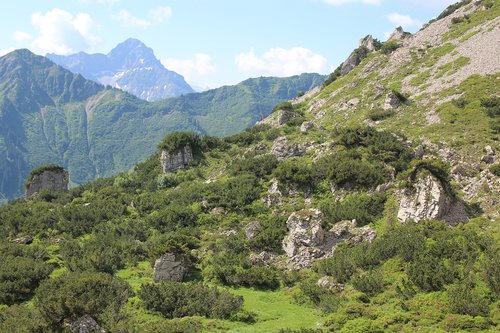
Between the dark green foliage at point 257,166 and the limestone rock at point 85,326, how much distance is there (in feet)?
103

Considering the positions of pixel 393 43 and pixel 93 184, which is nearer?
pixel 93 184

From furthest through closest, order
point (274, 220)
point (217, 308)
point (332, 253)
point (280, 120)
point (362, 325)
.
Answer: point (280, 120) → point (274, 220) → point (332, 253) → point (217, 308) → point (362, 325)

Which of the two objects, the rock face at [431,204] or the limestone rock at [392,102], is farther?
the limestone rock at [392,102]

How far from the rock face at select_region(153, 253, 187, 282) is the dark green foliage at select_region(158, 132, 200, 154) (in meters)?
32.9

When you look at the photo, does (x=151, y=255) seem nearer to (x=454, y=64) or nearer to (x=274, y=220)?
(x=274, y=220)

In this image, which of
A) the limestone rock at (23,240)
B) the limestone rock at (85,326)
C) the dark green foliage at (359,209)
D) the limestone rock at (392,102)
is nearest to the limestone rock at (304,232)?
the dark green foliage at (359,209)

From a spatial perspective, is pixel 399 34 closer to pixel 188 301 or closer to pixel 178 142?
pixel 178 142

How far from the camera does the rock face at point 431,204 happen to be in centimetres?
3259

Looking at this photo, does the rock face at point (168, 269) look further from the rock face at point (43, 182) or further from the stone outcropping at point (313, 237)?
the rock face at point (43, 182)

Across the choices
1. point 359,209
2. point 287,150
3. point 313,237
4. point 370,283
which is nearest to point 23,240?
point 313,237

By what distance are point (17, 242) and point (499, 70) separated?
6603 centimetres

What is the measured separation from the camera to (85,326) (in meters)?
21.6

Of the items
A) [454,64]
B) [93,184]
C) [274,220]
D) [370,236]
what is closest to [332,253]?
[370,236]

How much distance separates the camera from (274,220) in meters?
38.4
